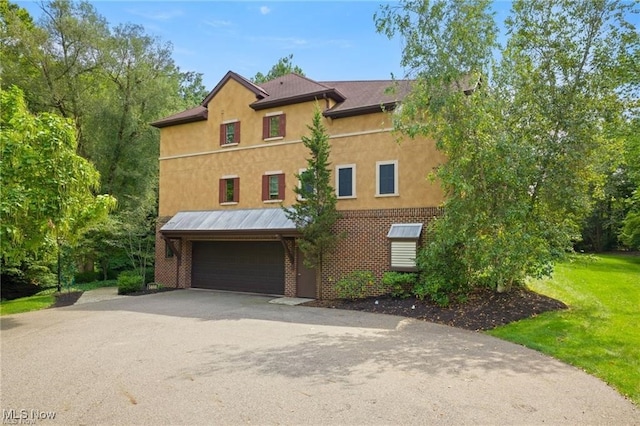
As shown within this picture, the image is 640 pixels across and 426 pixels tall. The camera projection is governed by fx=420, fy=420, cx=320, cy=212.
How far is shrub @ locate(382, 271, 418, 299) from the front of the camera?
14086 mm

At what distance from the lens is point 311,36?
456 inches

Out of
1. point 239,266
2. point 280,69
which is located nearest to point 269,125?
point 239,266

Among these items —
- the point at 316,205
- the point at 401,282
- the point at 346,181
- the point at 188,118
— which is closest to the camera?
the point at 401,282

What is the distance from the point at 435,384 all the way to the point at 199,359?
4068mm

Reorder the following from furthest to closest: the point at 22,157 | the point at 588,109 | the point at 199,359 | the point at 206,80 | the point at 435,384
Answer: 1. the point at 206,80
2. the point at 588,109
3. the point at 22,157
4. the point at 199,359
5. the point at 435,384

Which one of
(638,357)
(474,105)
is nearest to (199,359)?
(638,357)

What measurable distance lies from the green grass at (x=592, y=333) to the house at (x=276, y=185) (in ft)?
16.1

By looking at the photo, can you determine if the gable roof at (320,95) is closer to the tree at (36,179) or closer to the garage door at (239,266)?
the garage door at (239,266)

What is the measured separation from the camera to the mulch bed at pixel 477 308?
10.8 m

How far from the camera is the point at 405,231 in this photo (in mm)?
14805

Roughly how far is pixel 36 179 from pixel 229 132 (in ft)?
33.6

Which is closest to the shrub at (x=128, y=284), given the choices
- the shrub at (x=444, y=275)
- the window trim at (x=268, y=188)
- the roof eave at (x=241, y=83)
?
the window trim at (x=268, y=188)

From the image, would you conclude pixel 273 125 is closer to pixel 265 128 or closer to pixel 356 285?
pixel 265 128

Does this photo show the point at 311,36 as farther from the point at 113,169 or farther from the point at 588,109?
the point at 113,169
